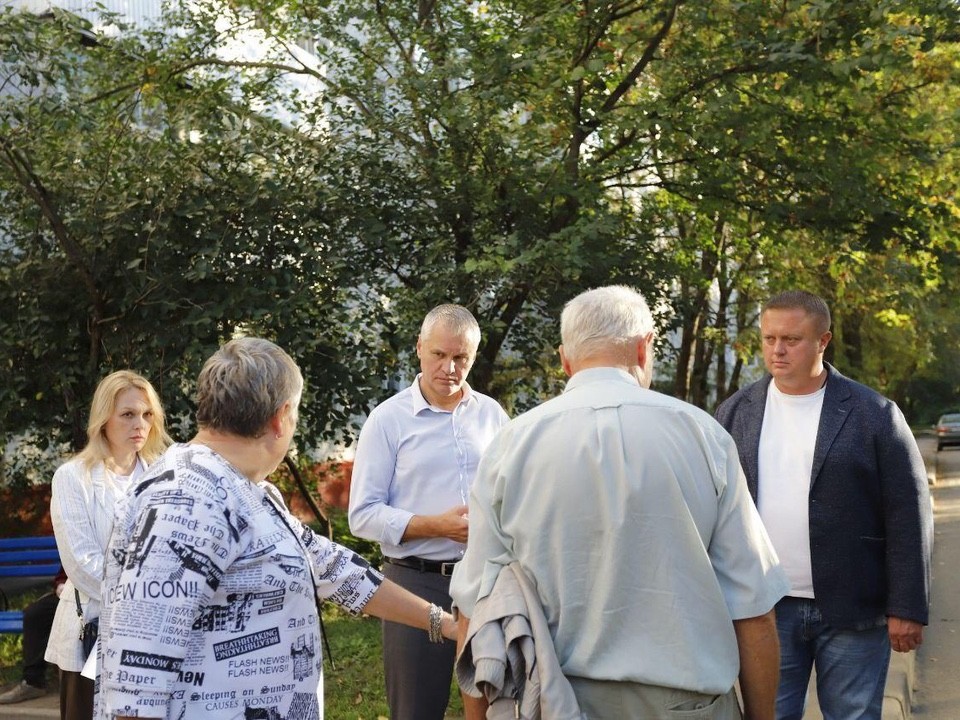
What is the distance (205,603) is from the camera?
2588 millimetres

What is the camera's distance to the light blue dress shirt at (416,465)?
183 inches

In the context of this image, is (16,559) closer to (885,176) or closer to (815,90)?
(815,90)

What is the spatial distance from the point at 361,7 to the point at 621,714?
26.6 ft

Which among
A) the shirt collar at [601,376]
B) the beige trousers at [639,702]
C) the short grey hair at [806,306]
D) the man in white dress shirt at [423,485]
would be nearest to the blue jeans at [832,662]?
the short grey hair at [806,306]

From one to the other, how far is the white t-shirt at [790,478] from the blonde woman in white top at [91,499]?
8.68 ft

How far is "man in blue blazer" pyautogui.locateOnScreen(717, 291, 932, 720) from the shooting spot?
4.23 m

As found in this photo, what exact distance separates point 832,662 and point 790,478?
2.24ft

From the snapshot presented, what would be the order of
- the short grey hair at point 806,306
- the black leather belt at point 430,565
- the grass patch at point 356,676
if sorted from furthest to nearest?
the grass patch at point 356,676, the black leather belt at point 430,565, the short grey hair at point 806,306

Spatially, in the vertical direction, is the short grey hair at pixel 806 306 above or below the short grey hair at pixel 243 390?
above

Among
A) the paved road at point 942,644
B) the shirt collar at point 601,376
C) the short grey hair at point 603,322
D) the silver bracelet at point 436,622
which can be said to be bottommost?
the paved road at point 942,644

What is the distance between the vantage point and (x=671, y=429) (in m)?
2.94

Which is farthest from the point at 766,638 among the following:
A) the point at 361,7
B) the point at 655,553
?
the point at 361,7

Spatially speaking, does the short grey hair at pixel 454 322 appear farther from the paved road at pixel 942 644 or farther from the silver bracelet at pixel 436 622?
the paved road at pixel 942 644

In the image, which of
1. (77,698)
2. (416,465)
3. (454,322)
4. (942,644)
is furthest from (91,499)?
(942,644)
